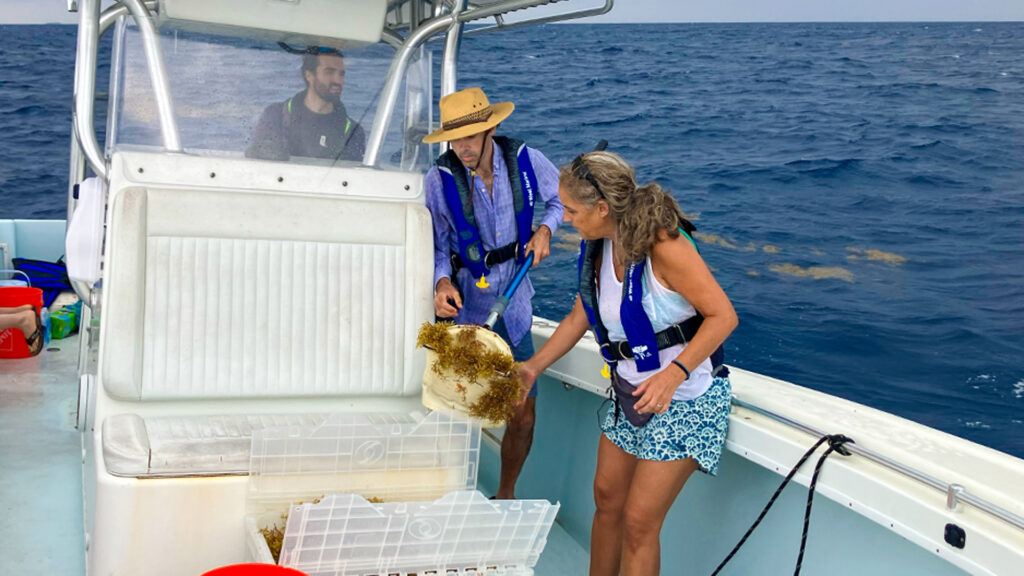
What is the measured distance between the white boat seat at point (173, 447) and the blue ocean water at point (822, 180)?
17.9ft

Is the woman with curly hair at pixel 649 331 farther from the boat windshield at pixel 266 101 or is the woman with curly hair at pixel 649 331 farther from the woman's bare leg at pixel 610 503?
the boat windshield at pixel 266 101

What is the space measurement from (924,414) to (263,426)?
5666 mm

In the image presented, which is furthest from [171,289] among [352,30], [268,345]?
[352,30]

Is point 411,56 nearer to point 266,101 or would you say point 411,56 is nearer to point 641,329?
point 266,101

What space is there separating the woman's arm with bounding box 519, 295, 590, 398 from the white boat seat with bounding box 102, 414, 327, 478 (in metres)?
0.84

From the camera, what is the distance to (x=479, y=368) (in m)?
2.62

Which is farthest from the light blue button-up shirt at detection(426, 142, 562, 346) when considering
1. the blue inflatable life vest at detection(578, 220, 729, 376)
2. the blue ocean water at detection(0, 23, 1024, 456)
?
the blue ocean water at detection(0, 23, 1024, 456)

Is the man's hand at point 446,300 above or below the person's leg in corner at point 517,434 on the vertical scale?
above

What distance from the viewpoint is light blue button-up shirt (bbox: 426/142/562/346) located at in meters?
3.15

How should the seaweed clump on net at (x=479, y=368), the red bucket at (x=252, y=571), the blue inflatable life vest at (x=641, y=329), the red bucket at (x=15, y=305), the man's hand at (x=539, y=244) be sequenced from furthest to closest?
the red bucket at (x=15, y=305), the man's hand at (x=539, y=244), the seaweed clump on net at (x=479, y=368), the blue inflatable life vest at (x=641, y=329), the red bucket at (x=252, y=571)

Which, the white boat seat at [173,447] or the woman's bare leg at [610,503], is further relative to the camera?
the woman's bare leg at [610,503]

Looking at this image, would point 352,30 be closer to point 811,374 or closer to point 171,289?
point 171,289

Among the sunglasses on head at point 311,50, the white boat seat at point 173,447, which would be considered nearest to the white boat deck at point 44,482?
the white boat seat at point 173,447

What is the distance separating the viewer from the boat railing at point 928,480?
1896mm
